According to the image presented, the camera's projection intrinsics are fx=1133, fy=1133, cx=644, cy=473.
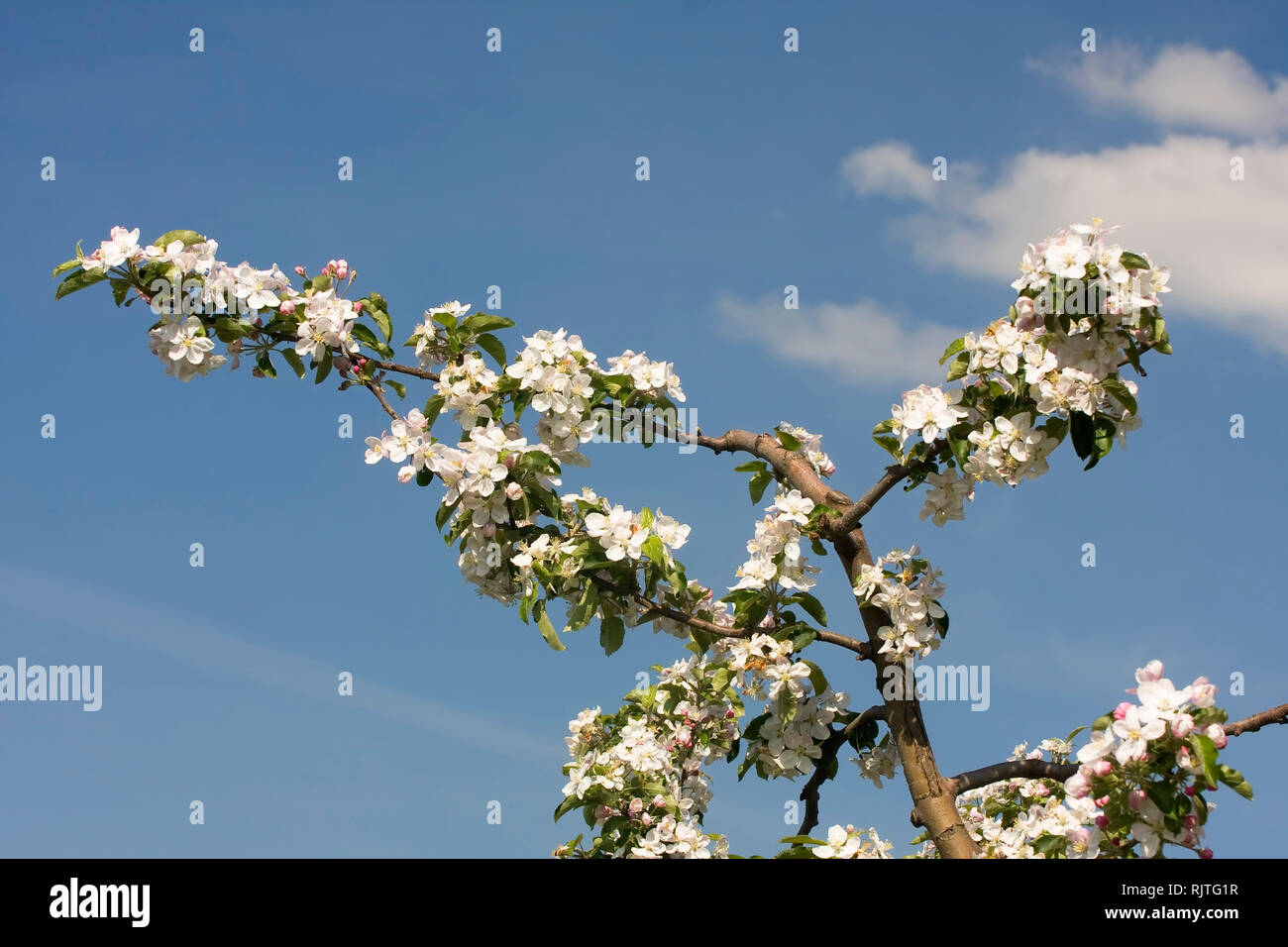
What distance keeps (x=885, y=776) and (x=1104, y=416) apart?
181 centimetres

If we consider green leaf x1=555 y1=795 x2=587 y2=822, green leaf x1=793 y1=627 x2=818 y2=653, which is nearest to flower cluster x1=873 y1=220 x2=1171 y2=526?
green leaf x1=793 y1=627 x2=818 y2=653

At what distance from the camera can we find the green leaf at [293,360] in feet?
16.4

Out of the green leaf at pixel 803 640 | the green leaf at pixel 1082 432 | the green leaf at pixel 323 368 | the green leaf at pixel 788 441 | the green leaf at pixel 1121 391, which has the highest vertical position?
the green leaf at pixel 323 368

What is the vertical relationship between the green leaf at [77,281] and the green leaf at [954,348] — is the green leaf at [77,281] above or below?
above

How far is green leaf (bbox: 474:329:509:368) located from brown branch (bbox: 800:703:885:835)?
215 centimetres

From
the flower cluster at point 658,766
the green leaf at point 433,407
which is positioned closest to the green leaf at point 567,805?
the flower cluster at point 658,766

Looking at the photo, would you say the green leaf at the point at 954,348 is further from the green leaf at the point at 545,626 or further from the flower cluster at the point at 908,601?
the green leaf at the point at 545,626

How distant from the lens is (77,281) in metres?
4.72

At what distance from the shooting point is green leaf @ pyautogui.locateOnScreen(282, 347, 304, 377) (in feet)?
16.4

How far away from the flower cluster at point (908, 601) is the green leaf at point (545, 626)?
1208 millimetres

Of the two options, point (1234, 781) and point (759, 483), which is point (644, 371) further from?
point (1234, 781)
